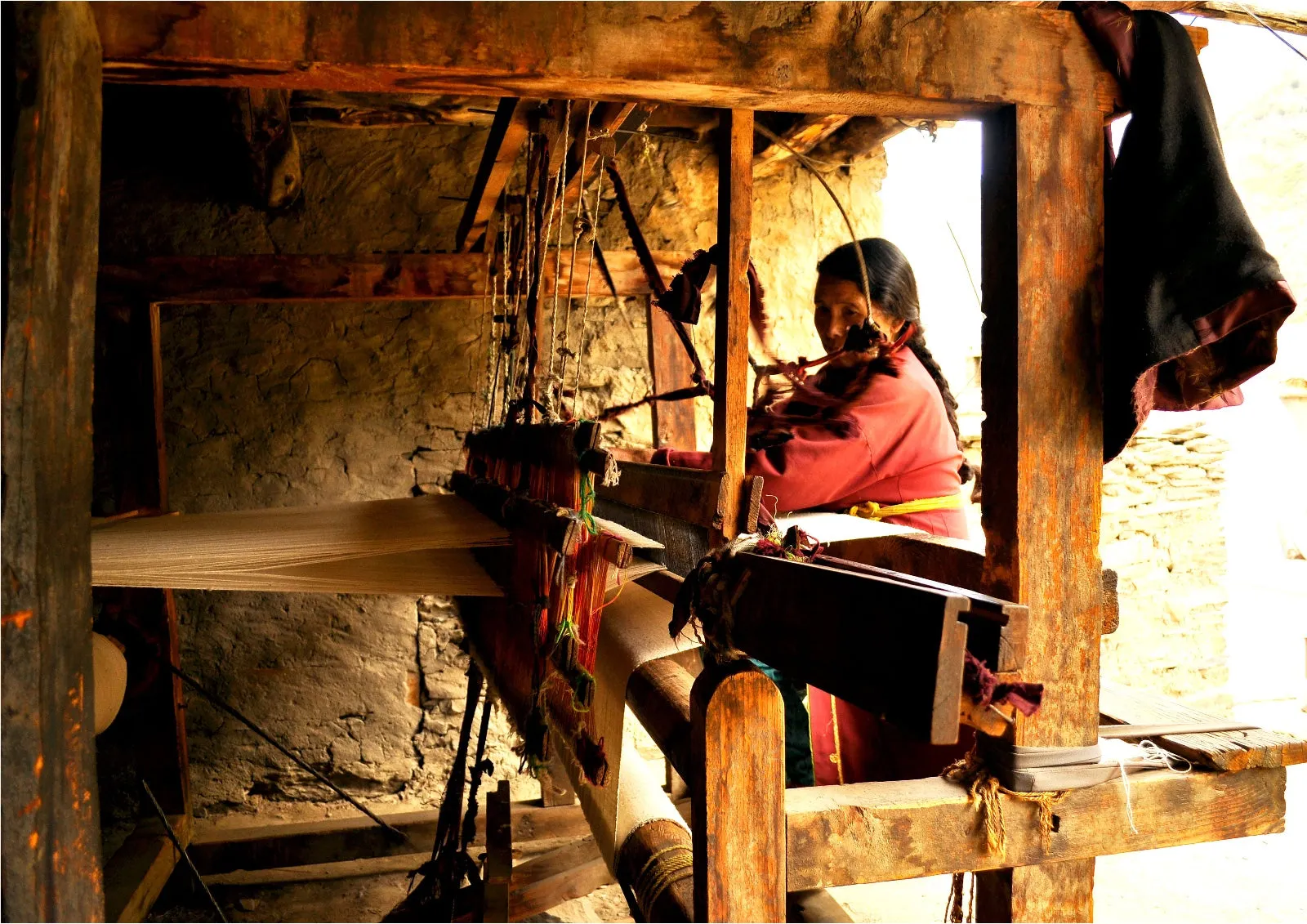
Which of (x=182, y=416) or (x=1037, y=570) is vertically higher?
(x=182, y=416)

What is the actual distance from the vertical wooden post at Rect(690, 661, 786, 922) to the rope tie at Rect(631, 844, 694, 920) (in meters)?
0.26

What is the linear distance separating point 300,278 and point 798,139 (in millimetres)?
2249

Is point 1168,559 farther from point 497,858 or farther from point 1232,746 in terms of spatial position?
point 497,858

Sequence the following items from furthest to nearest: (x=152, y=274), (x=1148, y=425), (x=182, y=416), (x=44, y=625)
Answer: (x=1148, y=425) → (x=182, y=416) → (x=152, y=274) → (x=44, y=625)

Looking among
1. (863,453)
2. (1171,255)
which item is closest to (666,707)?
(863,453)

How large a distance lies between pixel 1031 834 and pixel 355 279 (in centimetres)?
299

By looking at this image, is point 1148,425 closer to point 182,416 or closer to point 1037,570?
point 1037,570

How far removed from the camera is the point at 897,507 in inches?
88.3

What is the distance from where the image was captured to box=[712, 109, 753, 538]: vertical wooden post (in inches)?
63.4

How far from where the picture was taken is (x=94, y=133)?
1.16 metres

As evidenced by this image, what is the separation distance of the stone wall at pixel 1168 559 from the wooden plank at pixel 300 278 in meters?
3.44

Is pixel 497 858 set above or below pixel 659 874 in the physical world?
below

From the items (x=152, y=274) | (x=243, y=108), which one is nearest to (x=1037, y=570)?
(x=243, y=108)

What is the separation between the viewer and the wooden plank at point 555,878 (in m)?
2.73
